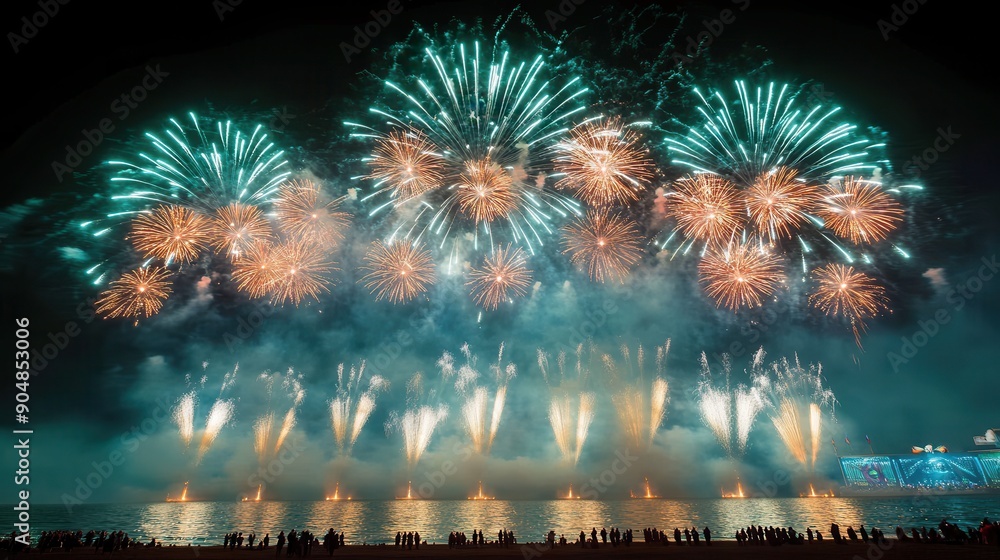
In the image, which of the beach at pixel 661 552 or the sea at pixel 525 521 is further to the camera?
the sea at pixel 525 521

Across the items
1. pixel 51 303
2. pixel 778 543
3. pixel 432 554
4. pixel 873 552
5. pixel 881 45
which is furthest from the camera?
pixel 51 303

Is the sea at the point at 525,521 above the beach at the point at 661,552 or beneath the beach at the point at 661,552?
beneath

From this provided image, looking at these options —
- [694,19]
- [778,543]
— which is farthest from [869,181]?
[778,543]

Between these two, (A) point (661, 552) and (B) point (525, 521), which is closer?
(A) point (661, 552)

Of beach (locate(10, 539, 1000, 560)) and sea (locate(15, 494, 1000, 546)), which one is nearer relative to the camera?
beach (locate(10, 539, 1000, 560))

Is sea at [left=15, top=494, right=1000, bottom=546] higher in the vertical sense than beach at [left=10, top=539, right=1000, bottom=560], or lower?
lower

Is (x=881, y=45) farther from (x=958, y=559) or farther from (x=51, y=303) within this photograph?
(x=51, y=303)

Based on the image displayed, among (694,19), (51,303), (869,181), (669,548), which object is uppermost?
(694,19)

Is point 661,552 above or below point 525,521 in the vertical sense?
above
